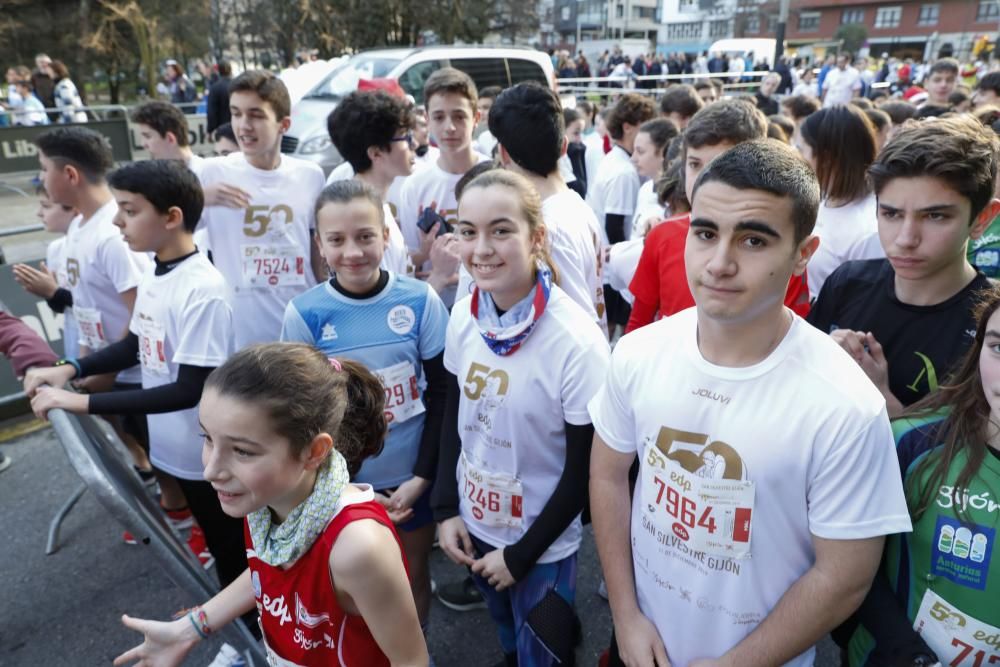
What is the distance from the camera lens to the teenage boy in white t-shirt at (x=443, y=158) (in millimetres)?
3645

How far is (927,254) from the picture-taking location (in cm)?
181

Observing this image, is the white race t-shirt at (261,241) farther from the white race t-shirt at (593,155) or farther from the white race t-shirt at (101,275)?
the white race t-shirt at (593,155)

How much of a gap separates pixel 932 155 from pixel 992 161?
208 millimetres

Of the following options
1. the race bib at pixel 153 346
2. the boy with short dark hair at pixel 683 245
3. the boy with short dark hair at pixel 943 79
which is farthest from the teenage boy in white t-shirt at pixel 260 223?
the boy with short dark hair at pixel 943 79

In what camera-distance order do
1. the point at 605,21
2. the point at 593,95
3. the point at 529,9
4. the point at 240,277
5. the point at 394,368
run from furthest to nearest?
1. the point at 605,21
2. the point at 529,9
3. the point at 593,95
4. the point at 240,277
5. the point at 394,368

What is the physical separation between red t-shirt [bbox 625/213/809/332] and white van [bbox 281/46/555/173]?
6.98 m

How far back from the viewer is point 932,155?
1.82 metres

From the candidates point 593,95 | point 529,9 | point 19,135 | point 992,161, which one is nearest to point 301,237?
point 992,161

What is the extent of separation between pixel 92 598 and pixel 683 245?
303 cm

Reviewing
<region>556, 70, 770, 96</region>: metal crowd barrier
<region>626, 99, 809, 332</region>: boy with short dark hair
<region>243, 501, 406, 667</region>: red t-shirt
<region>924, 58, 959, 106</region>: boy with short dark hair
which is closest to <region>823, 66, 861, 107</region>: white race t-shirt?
<region>556, 70, 770, 96</region>: metal crowd barrier

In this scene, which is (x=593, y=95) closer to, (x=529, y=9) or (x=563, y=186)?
(x=563, y=186)

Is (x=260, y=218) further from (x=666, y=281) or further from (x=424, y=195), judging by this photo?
(x=666, y=281)

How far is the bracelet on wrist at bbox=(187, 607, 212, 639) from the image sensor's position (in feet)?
5.43

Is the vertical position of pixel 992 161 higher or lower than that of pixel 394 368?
higher
